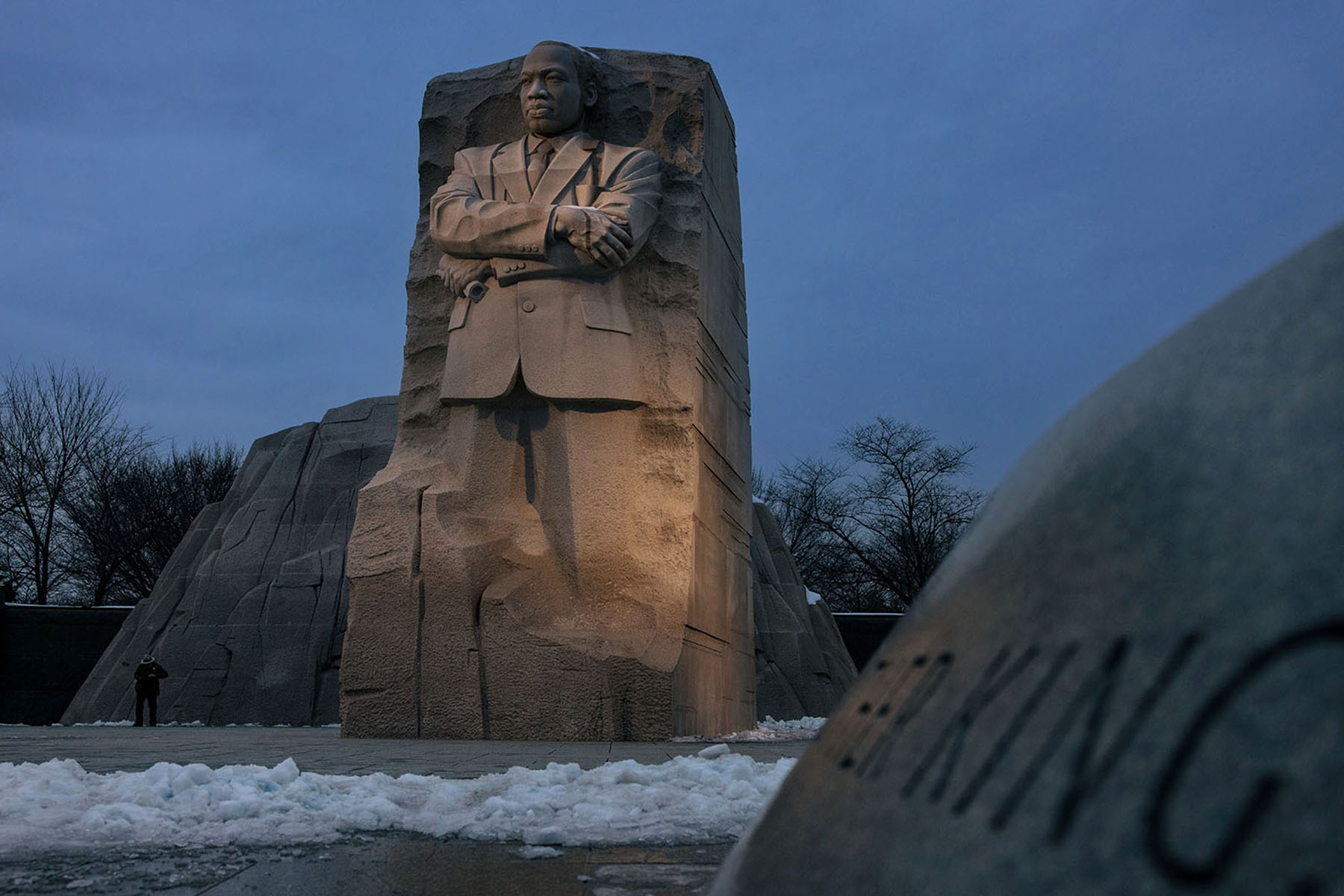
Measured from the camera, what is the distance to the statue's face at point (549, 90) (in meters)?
6.61

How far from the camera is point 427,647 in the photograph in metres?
6.10

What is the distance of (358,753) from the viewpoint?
446 cm

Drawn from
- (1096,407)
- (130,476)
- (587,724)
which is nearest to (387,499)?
(587,724)

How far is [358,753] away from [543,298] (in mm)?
2795

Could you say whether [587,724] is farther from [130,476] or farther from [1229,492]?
[130,476]

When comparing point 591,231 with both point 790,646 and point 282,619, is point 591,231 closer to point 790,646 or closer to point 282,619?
point 790,646

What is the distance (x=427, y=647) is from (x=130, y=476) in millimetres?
19305

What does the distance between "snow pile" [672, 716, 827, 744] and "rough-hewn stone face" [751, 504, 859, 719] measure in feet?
4.32

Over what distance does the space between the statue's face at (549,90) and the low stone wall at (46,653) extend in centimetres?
1001

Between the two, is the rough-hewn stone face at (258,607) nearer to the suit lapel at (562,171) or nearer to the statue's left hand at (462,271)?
Answer: the statue's left hand at (462,271)

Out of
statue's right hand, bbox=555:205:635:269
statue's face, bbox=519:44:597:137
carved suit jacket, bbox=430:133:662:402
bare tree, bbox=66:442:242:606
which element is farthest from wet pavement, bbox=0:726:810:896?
bare tree, bbox=66:442:242:606

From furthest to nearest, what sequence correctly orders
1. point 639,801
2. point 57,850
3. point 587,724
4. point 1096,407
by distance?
point 587,724 → point 639,801 → point 57,850 → point 1096,407

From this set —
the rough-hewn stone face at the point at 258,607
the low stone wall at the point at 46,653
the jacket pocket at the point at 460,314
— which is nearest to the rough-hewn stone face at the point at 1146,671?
the jacket pocket at the point at 460,314

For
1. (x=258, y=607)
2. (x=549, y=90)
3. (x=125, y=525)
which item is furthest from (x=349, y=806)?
(x=125, y=525)
